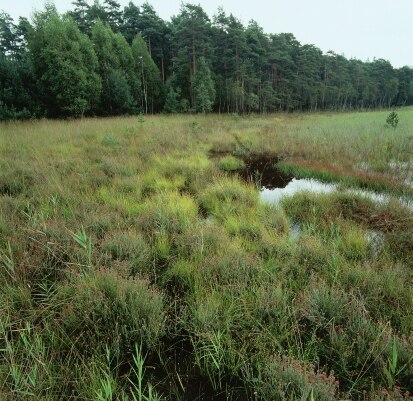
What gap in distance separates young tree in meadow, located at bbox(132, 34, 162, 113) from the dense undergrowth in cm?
2544

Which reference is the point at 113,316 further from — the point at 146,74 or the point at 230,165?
the point at 146,74

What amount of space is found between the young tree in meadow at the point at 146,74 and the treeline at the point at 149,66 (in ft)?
0.35

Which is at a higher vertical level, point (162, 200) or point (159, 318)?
point (162, 200)

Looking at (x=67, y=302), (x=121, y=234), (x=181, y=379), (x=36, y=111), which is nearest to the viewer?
(x=181, y=379)

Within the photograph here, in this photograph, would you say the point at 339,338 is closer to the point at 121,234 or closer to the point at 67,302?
the point at 67,302

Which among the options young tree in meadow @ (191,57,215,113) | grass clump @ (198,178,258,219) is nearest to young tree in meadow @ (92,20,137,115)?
young tree in meadow @ (191,57,215,113)

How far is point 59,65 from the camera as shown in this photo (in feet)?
57.7

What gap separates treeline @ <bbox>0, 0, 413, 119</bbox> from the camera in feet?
58.7

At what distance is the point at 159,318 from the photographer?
2225 millimetres

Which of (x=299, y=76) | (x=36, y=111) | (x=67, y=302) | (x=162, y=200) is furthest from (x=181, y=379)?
(x=299, y=76)

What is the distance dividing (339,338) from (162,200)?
3773 mm

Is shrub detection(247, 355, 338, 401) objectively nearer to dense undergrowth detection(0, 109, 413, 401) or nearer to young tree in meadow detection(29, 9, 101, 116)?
dense undergrowth detection(0, 109, 413, 401)

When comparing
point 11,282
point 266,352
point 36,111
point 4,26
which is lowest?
point 266,352

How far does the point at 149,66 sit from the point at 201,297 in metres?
31.7
